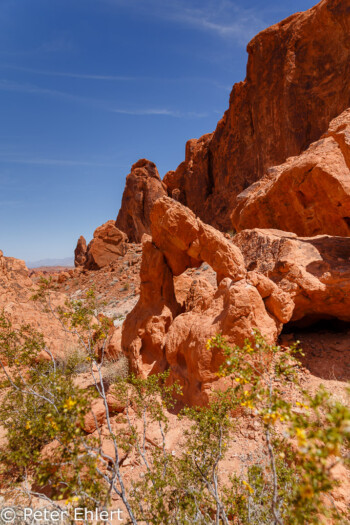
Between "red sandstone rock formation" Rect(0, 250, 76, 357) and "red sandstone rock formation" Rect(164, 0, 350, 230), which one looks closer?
"red sandstone rock formation" Rect(0, 250, 76, 357)

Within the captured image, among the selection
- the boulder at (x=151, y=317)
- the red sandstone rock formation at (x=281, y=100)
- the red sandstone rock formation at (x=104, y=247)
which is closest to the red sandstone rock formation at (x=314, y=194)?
the boulder at (x=151, y=317)

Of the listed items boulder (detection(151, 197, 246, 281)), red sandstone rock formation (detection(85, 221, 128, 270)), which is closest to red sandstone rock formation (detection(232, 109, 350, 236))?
boulder (detection(151, 197, 246, 281))

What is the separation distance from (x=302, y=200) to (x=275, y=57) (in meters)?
21.0

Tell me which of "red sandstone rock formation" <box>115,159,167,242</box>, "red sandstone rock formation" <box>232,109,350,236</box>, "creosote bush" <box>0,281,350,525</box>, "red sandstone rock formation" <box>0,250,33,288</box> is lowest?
"creosote bush" <box>0,281,350,525</box>

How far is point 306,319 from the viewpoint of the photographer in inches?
297

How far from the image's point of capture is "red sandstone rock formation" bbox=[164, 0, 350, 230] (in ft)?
60.6

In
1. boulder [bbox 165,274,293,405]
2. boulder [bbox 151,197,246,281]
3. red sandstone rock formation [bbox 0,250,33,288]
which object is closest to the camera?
boulder [bbox 165,274,293,405]

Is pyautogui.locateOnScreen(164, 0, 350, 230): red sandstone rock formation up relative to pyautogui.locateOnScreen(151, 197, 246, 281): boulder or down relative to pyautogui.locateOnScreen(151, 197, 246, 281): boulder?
up

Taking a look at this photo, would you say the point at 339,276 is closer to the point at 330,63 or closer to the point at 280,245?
the point at 280,245

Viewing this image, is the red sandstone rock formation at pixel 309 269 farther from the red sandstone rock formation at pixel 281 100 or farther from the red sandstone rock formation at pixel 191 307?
the red sandstone rock formation at pixel 281 100

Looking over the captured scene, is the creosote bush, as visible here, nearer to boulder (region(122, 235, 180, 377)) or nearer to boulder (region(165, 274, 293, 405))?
boulder (region(165, 274, 293, 405))

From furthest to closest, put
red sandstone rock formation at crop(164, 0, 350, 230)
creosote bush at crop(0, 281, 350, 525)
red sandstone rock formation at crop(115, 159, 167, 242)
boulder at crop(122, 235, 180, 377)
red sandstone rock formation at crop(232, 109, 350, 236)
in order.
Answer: red sandstone rock formation at crop(115, 159, 167, 242) → red sandstone rock formation at crop(164, 0, 350, 230) → red sandstone rock formation at crop(232, 109, 350, 236) → boulder at crop(122, 235, 180, 377) → creosote bush at crop(0, 281, 350, 525)

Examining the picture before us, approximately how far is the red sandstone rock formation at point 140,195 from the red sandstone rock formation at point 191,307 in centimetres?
2858

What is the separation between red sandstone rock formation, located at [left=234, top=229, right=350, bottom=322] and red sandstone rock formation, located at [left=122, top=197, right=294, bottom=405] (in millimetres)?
725
